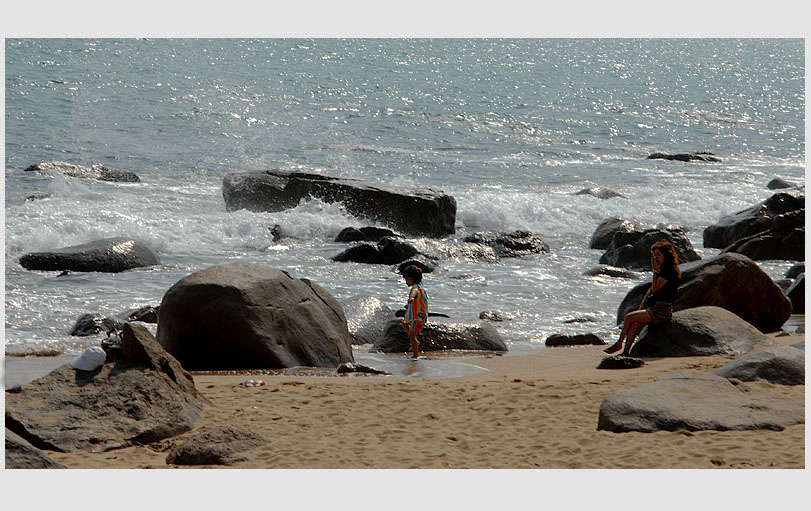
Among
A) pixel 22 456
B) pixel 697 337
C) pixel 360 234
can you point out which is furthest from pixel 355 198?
pixel 22 456

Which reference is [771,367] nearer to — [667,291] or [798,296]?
[667,291]

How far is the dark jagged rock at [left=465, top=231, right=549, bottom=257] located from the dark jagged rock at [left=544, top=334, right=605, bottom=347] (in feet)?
20.6

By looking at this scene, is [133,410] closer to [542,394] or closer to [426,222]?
[542,394]

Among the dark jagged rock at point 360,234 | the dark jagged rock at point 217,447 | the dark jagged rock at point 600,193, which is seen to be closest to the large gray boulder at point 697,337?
the dark jagged rock at point 217,447

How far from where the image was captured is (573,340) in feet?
33.4

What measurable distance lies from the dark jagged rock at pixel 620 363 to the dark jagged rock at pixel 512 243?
8.12 m

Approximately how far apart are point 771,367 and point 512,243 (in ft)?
32.9

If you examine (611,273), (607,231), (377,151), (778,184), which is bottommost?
(611,273)

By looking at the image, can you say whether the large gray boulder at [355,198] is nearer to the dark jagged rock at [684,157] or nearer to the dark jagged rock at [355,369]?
the dark jagged rock at [355,369]

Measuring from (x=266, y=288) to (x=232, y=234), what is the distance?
947cm

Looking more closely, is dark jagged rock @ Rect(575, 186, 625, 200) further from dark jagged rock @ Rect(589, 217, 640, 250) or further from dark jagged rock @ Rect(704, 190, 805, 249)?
dark jagged rock @ Rect(589, 217, 640, 250)

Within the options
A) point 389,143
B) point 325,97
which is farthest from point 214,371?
point 325,97

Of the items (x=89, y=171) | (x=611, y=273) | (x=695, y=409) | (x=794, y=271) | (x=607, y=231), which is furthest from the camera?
(x=89, y=171)

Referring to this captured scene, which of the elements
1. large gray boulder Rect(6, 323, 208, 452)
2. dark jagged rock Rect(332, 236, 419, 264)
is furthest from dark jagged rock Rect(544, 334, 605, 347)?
dark jagged rock Rect(332, 236, 419, 264)
